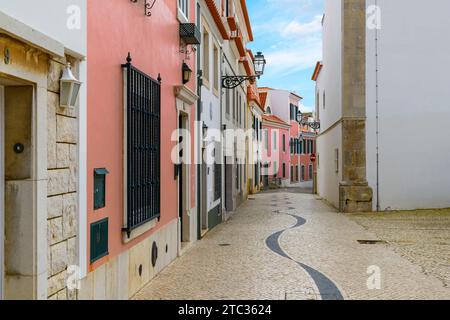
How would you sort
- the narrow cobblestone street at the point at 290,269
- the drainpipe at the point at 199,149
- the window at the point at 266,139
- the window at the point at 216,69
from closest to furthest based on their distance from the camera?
the narrow cobblestone street at the point at 290,269 < the drainpipe at the point at 199,149 < the window at the point at 216,69 < the window at the point at 266,139

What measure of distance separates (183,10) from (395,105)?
938 centimetres

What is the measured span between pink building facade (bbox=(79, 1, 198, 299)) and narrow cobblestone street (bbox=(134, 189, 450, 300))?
0.61 m

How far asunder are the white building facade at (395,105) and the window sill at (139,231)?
1071 cm

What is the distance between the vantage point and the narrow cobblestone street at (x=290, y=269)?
596cm

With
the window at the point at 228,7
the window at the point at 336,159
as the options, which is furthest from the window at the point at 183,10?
the window at the point at 336,159

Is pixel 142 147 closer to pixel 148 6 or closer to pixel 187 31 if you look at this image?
pixel 148 6

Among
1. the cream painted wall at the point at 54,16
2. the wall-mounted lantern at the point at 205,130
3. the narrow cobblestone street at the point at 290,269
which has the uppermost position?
the cream painted wall at the point at 54,16

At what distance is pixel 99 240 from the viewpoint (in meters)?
4.74

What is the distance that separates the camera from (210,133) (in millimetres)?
12820

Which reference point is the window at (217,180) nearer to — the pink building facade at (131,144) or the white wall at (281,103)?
the pink building facade at (131,144)

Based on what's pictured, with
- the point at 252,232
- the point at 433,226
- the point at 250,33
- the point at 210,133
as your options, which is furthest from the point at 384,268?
the point at 250,33

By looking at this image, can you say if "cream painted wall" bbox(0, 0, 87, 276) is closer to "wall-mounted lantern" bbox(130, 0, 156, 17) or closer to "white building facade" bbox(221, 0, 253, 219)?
"wall-mounted lantern" bbox(130, 0, 156, 17)

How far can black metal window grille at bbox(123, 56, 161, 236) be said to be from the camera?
5.64m

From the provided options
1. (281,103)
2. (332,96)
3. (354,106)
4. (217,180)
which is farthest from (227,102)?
(281,103)
